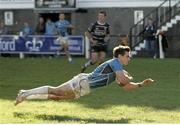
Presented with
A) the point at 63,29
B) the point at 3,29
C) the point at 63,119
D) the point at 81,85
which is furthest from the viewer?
the point at 3,29

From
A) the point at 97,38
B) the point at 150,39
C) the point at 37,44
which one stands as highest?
the point at 97,38

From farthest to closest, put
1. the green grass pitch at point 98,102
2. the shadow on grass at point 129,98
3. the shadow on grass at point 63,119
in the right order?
the shadow on grass at point 129,98 → the green grass pitch at point 98,102 → the shadow on grass at point 63,119

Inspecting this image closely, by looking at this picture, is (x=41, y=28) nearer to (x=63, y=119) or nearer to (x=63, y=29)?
(x=63, y=29)

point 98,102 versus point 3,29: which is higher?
point 3,29

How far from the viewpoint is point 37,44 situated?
96.4 ft

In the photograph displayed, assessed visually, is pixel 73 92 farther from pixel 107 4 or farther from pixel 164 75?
pixel 107 4

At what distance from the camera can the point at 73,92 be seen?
10945 mm

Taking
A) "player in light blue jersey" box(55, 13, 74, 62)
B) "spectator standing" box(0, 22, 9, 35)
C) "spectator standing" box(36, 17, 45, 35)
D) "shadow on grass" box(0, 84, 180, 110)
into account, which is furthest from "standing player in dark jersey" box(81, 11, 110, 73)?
"spectator standing" box(0, 22, 9, 35)

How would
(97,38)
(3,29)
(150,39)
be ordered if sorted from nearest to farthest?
(97,38) → (150,39) → (3,29)

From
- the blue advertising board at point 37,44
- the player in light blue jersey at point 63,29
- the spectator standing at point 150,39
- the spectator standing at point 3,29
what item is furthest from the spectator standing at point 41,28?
the spectator standing at point 150,39

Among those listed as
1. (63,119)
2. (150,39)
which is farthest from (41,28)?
(63,119)

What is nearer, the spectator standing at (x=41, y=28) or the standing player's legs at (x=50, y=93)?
the standing player's legs at (x=50, y=93)

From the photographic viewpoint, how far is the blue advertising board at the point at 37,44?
28656 millimetres

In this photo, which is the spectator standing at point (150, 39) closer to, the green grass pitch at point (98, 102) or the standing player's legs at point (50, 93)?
the green grass pitch at point (98, 102)
